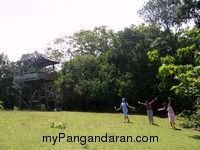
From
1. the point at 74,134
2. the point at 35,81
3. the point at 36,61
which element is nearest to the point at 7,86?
the point at 35,81

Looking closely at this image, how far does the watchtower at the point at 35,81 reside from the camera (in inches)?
1626

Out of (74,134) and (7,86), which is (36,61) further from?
(74,134)

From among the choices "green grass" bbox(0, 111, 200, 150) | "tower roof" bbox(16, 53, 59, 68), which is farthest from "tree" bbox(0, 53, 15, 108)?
"green grass" bbox(0, 111, 200, 150)

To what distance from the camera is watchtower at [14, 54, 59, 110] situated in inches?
1626

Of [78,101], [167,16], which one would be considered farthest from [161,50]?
[78,101]

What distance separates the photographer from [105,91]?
46812 millimetres

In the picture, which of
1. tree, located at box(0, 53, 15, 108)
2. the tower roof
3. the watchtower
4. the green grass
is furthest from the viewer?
tree, located at box(0, 53, 15, 108)

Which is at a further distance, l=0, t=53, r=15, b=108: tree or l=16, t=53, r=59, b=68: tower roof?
l=0, t=53, r=15, b=108: tree

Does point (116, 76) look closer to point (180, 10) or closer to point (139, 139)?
point (180, 10)

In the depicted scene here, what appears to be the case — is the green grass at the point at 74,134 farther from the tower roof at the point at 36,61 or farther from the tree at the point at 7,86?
the tree at the point at 7,86

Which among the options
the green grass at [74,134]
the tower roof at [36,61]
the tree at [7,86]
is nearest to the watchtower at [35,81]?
the tower roof at [36,61]

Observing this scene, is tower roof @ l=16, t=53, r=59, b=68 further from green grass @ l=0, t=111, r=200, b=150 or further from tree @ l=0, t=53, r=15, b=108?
green grass @ l=0, t=111, r=200, b=150

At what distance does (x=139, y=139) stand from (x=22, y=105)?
31697 millimetres

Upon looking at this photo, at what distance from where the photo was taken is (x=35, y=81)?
4306cm
